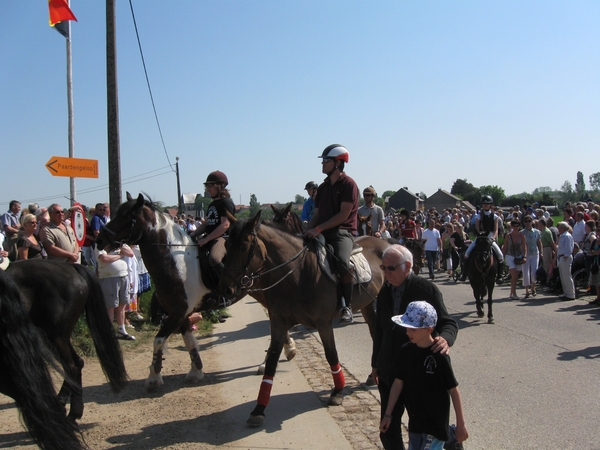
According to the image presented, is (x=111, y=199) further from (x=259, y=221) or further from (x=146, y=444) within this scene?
(x=146, y=444)

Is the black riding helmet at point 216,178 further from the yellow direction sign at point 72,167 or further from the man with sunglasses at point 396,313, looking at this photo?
the yellow direction sign at point 72,167

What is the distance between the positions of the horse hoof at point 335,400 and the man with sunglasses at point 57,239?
→ 4.43 metres

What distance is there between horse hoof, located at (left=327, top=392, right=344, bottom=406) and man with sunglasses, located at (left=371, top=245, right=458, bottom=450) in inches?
70.7

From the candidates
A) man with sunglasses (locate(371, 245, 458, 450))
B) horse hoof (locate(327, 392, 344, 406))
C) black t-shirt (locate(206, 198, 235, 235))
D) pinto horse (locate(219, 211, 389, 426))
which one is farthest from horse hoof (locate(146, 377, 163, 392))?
man with sunglasses (locate(371, 245, 458, 450))

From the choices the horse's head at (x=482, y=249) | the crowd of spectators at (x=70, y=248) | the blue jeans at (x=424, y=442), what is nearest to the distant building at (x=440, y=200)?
the horse's head at (x=482, y=249)

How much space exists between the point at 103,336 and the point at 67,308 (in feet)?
1.69

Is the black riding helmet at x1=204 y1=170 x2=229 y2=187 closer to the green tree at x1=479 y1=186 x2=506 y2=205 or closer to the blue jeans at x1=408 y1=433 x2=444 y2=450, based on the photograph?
the blue jeans at x1=408 y1=433 x2=444 y2=450

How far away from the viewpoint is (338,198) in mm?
6207

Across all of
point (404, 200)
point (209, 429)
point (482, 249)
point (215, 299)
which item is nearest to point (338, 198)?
point (215, 299)

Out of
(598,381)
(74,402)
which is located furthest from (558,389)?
(74,402)

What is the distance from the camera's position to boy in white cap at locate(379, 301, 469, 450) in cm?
325

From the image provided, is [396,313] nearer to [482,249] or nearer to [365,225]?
[365,225]

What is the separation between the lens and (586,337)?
869cm

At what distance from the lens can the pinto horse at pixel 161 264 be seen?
257 inches
